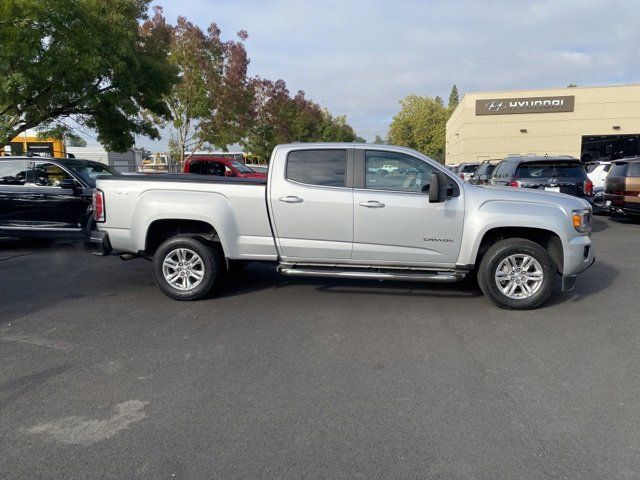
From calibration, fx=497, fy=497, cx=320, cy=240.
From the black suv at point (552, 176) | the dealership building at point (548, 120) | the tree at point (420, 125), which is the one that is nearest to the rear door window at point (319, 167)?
the black suv at point (552, 176)

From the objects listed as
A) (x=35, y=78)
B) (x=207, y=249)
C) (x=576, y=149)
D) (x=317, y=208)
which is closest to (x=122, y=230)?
(x=207, y=249)

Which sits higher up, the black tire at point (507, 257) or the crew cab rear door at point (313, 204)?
the crew cab rear door at point (313, 204)

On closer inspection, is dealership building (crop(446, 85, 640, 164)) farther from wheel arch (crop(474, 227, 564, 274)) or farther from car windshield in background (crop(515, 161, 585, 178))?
wheel arch (crop(474, 227, 564, 274))

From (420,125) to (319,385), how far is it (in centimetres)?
7137

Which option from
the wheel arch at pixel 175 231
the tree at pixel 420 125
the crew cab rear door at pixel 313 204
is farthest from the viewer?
the tree at pixel 420 125

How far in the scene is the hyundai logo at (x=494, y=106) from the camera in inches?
1720

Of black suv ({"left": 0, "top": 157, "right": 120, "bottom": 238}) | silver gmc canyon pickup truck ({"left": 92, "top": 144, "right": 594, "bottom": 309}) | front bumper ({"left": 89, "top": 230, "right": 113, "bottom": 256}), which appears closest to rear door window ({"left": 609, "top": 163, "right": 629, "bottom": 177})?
silver gmc canyon pickup truck ({"left": 92, "top": 144, "right": 594, "bottom": 309})

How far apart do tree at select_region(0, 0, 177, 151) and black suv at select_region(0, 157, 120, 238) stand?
4371 millimetres

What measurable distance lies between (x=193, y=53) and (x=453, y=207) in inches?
838

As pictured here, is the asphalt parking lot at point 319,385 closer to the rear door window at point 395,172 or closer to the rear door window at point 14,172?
the rear door window at point 395,172

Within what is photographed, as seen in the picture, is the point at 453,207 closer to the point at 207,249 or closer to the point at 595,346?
the point at 595,346

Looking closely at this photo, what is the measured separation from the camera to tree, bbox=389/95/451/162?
71.7 meters

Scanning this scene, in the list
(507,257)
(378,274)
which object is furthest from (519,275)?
(378,274)

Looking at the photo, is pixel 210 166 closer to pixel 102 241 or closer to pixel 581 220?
pixel 102 241
